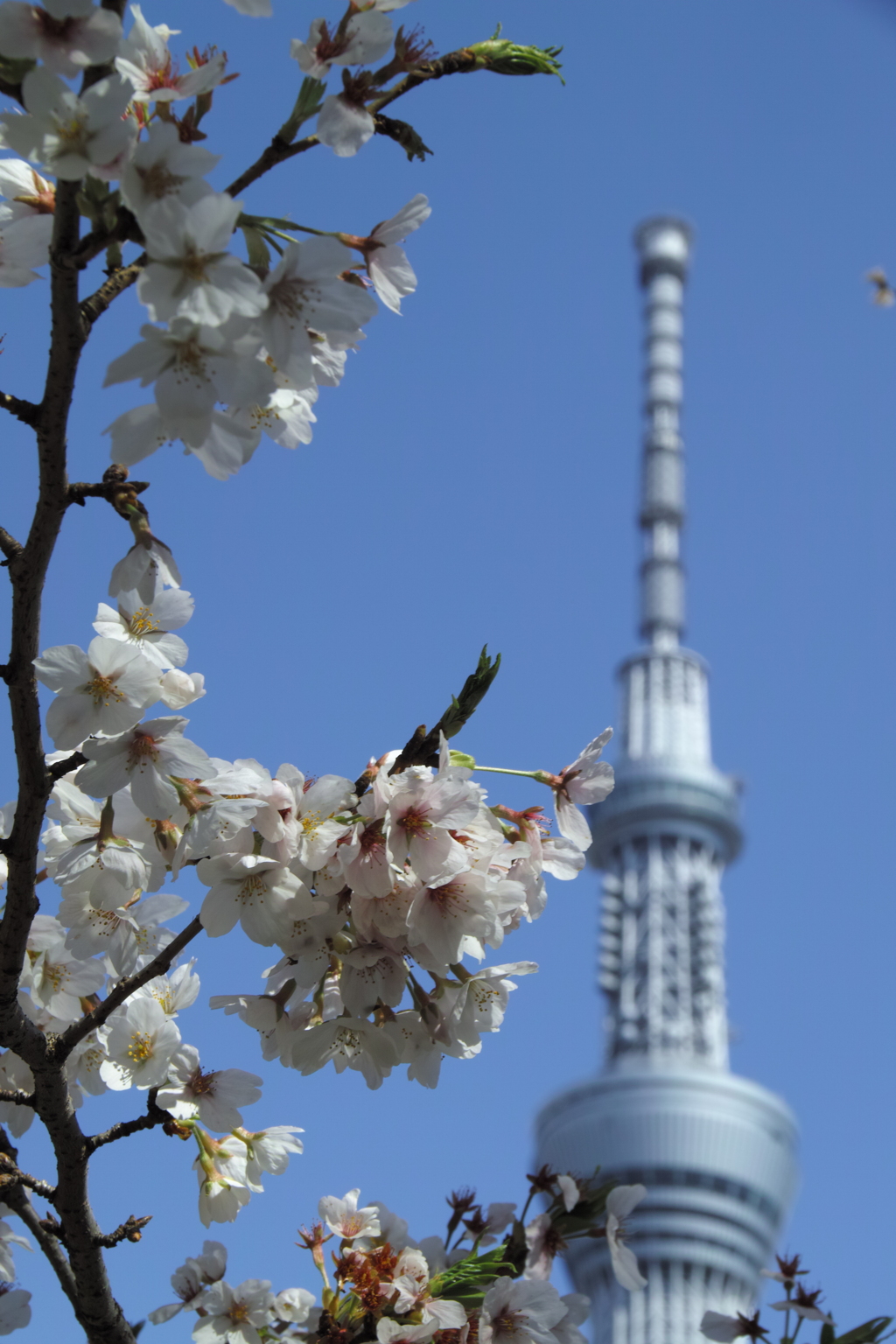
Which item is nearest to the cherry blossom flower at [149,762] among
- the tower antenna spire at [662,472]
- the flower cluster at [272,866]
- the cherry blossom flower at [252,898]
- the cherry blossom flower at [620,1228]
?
the flower cluster at [272,866]

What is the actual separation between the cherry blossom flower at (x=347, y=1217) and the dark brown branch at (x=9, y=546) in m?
2.09

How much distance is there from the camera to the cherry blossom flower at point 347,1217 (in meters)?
3.57

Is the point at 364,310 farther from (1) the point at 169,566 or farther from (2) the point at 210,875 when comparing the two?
(2) the point at 210,875

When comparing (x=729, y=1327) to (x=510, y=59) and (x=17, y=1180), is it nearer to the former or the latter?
(x=17, y=1180)

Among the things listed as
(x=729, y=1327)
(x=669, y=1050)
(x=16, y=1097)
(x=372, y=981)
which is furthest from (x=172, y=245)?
(x=669, y=1050)

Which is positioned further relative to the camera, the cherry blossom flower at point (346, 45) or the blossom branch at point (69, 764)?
the blossom branch at point (69, 764)

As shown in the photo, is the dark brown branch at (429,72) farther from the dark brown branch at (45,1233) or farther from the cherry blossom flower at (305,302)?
Answer: the dark brown branch at (45,1233)

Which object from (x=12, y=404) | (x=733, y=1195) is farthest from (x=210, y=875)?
(x=733, y=1195)

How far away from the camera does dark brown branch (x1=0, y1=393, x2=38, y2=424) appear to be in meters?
2.08

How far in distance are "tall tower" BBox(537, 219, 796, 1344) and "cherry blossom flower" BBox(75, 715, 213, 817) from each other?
60.4m

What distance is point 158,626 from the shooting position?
9.20 ft

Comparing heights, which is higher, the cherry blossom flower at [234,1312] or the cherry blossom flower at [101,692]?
the cherry blossom flower at [101,692]

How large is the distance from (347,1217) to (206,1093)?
2.65 feet

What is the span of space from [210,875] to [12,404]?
88cm
